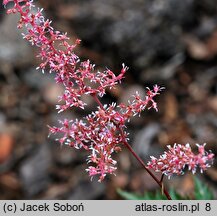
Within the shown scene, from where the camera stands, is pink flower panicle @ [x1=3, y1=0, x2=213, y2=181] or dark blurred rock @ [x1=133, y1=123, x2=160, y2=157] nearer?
pink flower panicle @ [x1=3, y1=0, x2=213, y2=181]

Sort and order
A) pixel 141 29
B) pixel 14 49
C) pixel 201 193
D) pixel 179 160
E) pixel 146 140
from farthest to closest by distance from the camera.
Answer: pixel 14 49 < pixel 141 29 < pixel 146 140 < pixel 201 193 < pixel 179 160

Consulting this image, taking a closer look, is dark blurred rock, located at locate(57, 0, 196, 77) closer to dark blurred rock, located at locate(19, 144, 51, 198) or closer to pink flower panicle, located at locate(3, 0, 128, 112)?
dark blurred rock, located at locate(19, 144, 51, 198)

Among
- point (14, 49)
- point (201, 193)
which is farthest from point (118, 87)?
point (201, 193)

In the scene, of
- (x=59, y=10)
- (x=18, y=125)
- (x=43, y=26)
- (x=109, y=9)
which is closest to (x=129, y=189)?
(x=18, y=125)

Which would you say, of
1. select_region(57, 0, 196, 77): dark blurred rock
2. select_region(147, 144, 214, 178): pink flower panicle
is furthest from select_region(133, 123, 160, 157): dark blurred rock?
select_region(147, 144, 214, 178): pink flower panicle

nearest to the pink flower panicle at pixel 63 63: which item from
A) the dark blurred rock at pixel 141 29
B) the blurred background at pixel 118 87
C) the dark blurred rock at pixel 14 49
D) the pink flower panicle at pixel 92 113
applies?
the pink flower panicle at pixel 92 113

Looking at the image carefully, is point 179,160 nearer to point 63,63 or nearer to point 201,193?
point 63,63

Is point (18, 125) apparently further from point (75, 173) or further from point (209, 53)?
point (209, 53)

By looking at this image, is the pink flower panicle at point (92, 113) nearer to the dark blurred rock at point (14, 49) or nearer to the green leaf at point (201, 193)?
the green leaf at point (201, 193)
